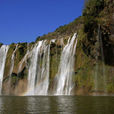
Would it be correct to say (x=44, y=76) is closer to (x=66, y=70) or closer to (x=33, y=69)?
(x=33, y=69)

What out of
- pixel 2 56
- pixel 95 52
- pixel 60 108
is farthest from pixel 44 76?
pixel 60 108

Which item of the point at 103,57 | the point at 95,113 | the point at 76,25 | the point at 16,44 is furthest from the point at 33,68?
the point at 95,113

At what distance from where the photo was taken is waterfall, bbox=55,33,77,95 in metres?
25.4

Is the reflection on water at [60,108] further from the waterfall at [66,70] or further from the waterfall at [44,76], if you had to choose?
the waterfall at [44,76]

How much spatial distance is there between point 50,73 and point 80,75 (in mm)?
5380

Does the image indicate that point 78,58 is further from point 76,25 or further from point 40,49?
point 76,25

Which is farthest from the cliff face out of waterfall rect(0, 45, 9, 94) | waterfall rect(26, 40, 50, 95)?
waterfall rect(0, 45, 9, 94)

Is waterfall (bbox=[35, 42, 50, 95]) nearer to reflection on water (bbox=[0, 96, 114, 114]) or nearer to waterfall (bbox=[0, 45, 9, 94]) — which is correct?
waterfall (bbox=[0, 45, 9, 94])

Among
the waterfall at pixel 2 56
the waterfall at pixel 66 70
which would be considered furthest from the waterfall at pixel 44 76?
the waterfall at pixel 2 56

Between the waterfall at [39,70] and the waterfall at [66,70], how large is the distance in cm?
244

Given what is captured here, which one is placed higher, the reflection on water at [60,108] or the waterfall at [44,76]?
the waterfall at [44,76]

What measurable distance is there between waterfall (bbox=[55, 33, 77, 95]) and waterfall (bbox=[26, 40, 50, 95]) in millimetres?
2436

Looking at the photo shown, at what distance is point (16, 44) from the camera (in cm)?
3609

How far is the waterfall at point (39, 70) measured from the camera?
28.3 metres
